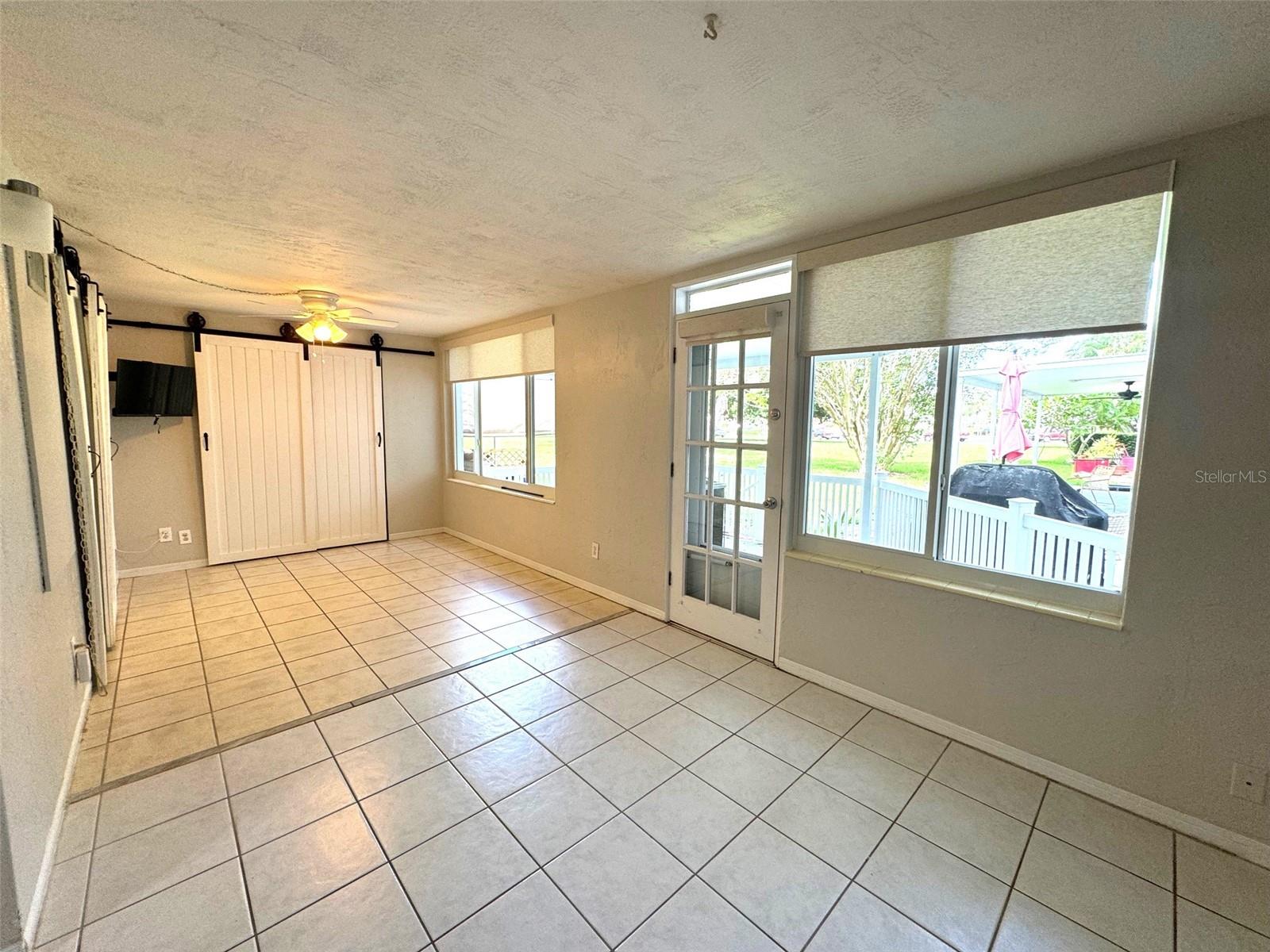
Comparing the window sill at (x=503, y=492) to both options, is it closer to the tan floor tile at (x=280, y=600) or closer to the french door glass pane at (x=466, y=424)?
the french door glass pane at (x=466, y=424)

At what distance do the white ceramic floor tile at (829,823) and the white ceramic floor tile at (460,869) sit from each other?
2.93 ft

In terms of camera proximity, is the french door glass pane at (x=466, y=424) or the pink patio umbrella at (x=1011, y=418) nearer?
the pink patio umbrella at (x=1011, y=418)

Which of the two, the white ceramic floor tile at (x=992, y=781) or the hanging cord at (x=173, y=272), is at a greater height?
the hanging cord at (x=173, y=272)

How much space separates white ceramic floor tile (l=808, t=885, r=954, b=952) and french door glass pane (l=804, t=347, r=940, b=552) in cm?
146

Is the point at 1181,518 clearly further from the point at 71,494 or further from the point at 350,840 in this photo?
the point at 71,494

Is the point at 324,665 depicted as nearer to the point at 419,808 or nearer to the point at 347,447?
the point at 419,808

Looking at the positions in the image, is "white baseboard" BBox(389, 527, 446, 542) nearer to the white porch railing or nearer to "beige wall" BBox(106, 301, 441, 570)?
"beige wall" BBox(106, 301, 441, 570)

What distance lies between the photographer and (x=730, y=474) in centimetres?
313

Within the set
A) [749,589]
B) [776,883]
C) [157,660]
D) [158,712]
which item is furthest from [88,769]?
[749,589]

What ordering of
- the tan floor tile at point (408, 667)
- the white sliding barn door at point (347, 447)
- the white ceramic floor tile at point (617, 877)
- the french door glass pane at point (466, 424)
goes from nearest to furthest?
the white ceramic floor tile at point (617, 877)
the tan floor tile at point (408, 667)
the white sliding barn door at point (347, 447)
the french door glass pane at point (466, 424)

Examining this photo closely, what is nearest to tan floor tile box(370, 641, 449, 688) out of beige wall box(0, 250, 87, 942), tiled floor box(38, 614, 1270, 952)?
tiled floor box(38, 614, 1270, 952)

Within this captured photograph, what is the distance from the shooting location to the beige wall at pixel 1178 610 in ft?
5.28

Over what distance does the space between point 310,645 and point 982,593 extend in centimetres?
362

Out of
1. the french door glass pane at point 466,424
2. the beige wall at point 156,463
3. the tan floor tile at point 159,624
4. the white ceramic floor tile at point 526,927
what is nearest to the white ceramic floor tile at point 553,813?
the white ceramic floor tile at point 526,927
